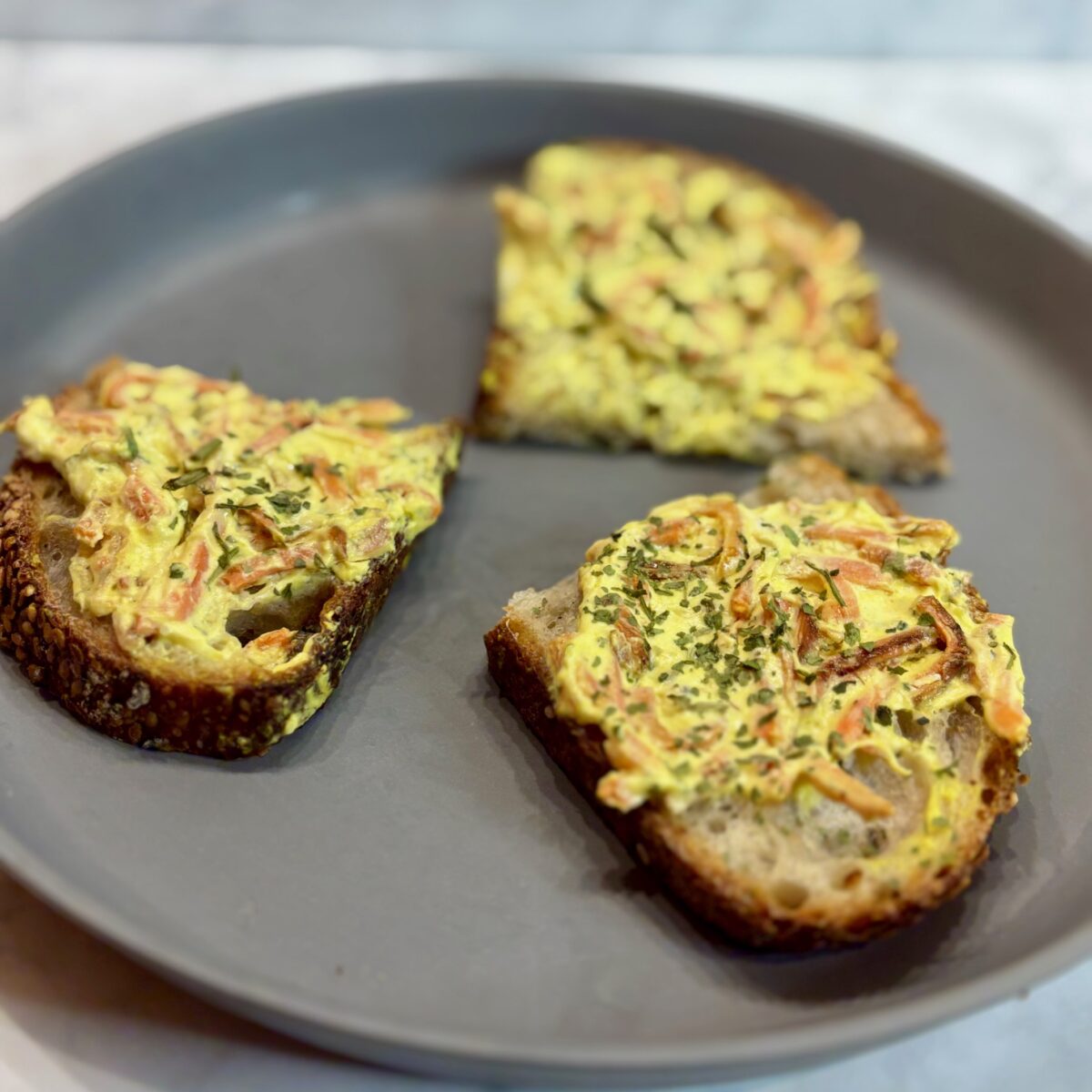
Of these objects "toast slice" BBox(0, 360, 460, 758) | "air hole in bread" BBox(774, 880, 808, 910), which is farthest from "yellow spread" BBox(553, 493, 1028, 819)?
"toast slice" BBox(0, 360, 460, 758)

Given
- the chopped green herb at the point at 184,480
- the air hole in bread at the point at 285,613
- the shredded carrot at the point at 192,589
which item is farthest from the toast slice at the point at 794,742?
the chopped green herb at the point at 184,480

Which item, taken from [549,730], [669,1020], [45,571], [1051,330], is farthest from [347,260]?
[669,1020]

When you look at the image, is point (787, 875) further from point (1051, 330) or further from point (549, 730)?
point (1051, 330)

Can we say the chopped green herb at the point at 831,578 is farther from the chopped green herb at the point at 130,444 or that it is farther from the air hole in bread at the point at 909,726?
the chopped green herb at the point at 130,444

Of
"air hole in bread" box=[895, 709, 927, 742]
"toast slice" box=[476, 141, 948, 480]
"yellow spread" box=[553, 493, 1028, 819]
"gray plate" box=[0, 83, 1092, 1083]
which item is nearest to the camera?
"gray plate" box=[0, 83, 1092, 1083]

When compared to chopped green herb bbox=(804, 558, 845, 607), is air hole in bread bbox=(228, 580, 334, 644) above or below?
below

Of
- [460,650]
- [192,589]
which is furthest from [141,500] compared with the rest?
[460,650]

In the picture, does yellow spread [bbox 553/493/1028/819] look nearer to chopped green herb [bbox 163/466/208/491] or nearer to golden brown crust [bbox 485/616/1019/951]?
golden brown crust [bbox 485/616/1019/951]

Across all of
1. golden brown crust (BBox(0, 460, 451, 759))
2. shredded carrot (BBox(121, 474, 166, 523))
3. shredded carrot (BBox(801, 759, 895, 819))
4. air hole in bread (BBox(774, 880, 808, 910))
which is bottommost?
golden brown crust (BBox(0, 460, 451, 759))
